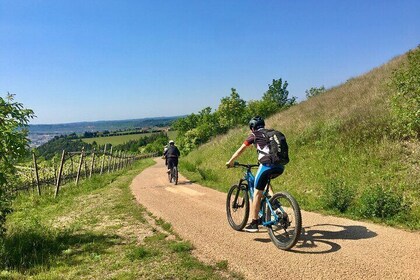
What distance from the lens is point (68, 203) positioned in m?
14.0

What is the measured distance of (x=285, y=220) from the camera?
589 centimetres

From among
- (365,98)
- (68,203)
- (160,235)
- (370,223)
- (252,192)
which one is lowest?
(68,203)

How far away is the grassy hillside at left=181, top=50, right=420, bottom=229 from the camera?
307 inches

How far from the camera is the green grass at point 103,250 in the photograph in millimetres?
5543

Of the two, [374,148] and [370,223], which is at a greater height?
[374,148]

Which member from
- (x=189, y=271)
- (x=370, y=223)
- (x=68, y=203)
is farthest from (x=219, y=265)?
(x=68, y=203)

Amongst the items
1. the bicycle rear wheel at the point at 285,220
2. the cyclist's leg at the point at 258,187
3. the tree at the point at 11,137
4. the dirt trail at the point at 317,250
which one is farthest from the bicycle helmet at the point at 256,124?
the tree at the point at 11,137

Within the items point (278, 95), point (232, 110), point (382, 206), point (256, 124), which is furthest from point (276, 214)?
point (278, 95)

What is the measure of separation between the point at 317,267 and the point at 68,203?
38.8ft

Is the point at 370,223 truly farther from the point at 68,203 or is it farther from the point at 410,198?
the point at 68,203

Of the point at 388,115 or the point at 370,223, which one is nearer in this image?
the point at 370,223

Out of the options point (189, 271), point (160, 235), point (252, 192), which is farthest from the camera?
point (160, 235)

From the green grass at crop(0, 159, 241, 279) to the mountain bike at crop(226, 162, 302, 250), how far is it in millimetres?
1300

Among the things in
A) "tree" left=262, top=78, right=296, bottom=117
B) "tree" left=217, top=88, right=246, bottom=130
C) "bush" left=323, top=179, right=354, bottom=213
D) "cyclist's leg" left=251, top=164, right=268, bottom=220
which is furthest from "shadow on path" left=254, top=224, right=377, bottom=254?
"tree" left=262, top=78, right=296, bottom=117
